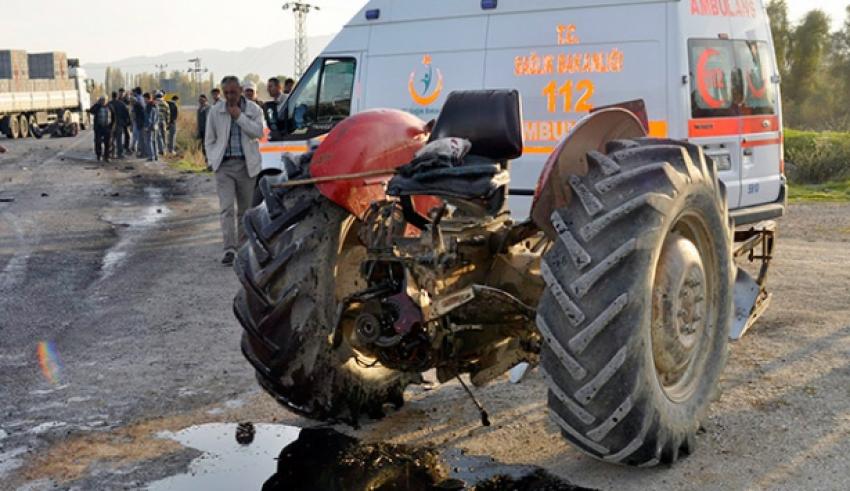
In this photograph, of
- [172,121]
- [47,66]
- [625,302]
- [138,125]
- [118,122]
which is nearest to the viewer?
[625,302]

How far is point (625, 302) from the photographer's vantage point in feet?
13.4

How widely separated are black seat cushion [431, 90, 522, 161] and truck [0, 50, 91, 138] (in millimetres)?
35814

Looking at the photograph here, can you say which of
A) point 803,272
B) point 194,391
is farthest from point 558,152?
point 803,272

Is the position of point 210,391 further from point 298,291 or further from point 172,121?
point 172,121

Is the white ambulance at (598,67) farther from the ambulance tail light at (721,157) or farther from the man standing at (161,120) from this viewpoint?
the man standing at (161,120)

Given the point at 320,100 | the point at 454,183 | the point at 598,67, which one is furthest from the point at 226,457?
the point at 320,100

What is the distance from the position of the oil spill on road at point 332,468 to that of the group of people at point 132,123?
22.8 meters

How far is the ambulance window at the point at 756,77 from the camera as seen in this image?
8.81 m

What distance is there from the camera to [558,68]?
28.5ft

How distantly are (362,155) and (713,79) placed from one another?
442cm

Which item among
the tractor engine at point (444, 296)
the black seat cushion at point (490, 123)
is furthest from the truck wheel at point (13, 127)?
the black seat cushion at point (490, 123)

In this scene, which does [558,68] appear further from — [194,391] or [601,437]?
[601,437]

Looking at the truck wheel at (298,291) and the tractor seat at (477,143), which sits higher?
the tractor seat at (477,143)

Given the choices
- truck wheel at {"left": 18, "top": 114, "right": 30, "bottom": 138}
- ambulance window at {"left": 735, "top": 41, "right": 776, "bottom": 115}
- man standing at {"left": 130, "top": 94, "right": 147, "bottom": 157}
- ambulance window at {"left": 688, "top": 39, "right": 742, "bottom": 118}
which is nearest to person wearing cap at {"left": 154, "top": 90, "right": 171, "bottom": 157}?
man standing at {"left": 130, "top": 94, "right": 147, "bottom": 157}
